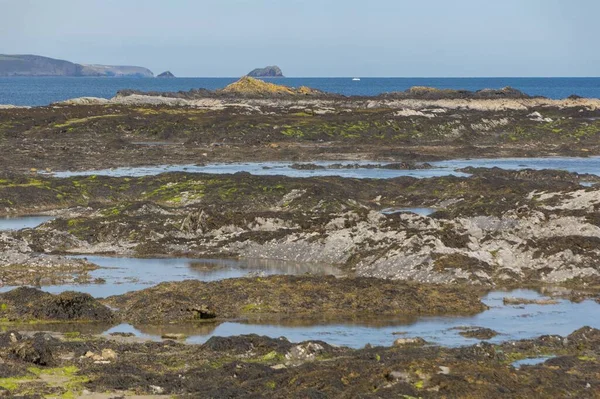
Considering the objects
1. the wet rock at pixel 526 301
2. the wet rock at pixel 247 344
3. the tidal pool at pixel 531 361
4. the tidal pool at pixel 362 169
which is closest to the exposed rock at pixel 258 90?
the tidal pool at pixel 362 169

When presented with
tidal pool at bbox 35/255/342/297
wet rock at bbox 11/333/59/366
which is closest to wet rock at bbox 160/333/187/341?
wet rock at bbox 11/333/59/366

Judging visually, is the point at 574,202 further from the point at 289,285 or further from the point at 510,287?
the point at 289,285

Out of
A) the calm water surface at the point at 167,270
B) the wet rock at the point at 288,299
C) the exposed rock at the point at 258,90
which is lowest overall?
the exposed rock at the point at 258,90

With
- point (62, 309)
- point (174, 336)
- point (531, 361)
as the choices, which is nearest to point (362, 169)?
point (62, 309)

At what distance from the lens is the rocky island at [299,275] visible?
16.2 meters

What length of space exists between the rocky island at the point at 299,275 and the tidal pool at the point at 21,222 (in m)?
0.76

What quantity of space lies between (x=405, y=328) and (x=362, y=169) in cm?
3133

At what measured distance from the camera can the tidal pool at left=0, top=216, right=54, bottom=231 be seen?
112ft

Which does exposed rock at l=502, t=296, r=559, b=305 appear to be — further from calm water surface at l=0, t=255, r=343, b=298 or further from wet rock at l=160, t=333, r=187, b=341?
wet rock at l=160, t=333, r=187, b=341

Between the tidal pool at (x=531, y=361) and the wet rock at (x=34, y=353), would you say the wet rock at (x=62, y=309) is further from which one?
the tidal pool at (x=531, y=361)

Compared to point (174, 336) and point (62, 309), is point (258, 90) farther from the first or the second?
point (174, 336)

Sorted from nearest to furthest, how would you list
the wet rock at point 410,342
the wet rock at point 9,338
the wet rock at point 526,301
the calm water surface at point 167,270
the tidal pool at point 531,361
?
the tidal pool at point 531,361, the wet rock at point 9,338, the wet rock at point 410,342, the wet rock at point 526,301, the calm water surface at point 167,270

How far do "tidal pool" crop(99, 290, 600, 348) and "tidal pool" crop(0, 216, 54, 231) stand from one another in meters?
13.9

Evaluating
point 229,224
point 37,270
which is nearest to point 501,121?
point 229,224
